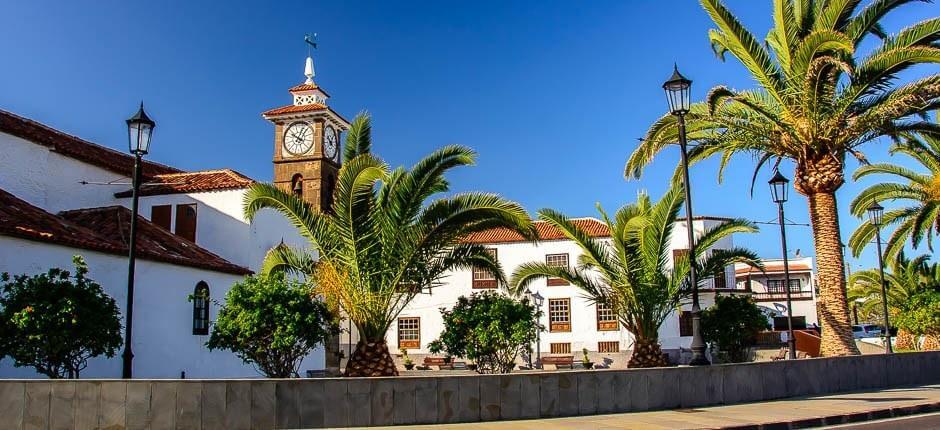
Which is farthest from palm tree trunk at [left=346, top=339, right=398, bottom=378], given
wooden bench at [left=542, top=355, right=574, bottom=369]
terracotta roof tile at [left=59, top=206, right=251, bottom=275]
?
wooden bench at [left=542, top=355, right=574, bottom=369]

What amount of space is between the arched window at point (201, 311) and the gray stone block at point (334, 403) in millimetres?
11910

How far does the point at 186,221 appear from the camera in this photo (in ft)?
91.0

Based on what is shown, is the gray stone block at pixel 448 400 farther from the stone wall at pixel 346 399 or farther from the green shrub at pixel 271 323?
the green shrub at pixel 271 323

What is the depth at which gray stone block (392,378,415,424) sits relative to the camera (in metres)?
12.3

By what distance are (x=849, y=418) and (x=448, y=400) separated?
22.4 ft

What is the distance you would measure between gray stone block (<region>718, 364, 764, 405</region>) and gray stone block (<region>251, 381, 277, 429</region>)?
8453 mm

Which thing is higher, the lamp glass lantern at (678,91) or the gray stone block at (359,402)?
the lamp glass lantern at (678,91)

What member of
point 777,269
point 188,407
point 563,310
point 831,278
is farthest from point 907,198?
point 777,269

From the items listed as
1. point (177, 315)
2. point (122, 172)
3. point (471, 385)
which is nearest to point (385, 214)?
point (471, 385)

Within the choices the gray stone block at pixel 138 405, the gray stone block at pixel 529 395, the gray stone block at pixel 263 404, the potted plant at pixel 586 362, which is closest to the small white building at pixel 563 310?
the potted plant at pixel 586 362

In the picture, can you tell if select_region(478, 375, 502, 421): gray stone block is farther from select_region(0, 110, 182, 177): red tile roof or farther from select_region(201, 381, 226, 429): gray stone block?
select_region(0, 110, 182, 177): red tile roof

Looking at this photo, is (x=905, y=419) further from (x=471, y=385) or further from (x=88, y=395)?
(x=88, y=395)

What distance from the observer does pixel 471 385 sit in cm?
1267

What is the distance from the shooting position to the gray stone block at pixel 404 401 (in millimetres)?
12266
